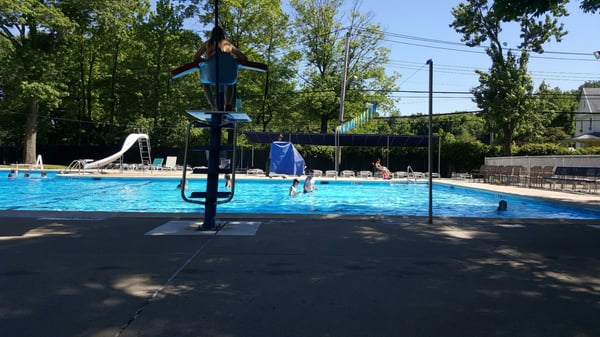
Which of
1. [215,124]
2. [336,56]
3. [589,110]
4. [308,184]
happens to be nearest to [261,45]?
[336,56]

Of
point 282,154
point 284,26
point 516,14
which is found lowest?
point 282,154

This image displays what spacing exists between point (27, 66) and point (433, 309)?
125 ft

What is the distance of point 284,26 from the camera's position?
1433 inches

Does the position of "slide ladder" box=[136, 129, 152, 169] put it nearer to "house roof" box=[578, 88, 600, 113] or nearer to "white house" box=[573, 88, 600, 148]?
"white house" box=[573, 88, 600, 148]

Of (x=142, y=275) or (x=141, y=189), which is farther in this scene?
(x=141, y=189)

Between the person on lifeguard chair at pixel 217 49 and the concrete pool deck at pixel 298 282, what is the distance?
2.39 m

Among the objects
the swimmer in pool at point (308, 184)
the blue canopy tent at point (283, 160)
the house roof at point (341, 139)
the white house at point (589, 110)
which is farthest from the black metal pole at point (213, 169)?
the white house at point (589, 110)

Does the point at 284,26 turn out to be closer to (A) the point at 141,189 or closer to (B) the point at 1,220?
(A) the point at 141,189

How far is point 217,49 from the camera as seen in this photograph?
266 inches

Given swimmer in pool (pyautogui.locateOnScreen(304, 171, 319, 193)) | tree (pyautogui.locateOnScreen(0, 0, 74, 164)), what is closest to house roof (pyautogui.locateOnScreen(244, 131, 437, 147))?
swimmer in pool (pyautogui.locateOnScreen(304, 171, 319, 193))

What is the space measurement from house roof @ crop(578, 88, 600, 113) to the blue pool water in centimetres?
3495

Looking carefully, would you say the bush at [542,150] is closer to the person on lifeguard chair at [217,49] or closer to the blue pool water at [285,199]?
the blue pool water at [285,199]

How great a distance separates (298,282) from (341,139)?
2376cm

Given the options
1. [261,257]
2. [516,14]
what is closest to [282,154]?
[516,14]
